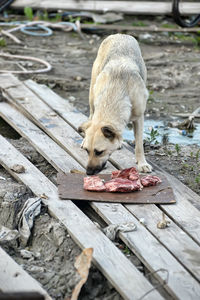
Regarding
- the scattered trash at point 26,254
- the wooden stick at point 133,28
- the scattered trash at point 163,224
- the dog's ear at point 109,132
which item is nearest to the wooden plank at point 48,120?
the dog's ear at point 109,132

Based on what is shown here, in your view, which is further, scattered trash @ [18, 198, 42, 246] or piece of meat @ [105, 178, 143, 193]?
piece of meat @ [105, 178, 143, 193]

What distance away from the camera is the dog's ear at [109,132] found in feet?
18.6

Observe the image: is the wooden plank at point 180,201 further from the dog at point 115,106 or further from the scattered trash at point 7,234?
the scattered trash at point 7,234

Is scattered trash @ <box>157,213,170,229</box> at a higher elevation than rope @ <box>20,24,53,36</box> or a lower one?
higher

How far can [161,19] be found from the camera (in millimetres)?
13523

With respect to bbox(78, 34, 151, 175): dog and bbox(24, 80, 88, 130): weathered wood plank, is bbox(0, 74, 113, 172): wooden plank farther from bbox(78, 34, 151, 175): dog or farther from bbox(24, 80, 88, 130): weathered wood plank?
bbox(78, 34, 151, 175): dog

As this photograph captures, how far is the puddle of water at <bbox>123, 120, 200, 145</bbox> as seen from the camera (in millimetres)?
7738

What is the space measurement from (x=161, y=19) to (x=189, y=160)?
7239mm

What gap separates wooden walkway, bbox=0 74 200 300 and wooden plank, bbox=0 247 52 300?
8 centimetres

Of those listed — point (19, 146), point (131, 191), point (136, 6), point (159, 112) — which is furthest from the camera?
point (136, 6)

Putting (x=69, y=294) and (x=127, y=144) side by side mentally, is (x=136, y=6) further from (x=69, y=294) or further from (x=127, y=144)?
(x=69, y=294)

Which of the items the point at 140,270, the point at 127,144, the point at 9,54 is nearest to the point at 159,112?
the point at 127,144

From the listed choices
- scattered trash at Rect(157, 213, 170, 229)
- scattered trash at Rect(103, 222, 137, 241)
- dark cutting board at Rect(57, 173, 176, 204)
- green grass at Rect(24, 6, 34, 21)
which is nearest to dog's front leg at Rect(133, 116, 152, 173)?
dark cutting board at Rect(57, 173, 176, 204)

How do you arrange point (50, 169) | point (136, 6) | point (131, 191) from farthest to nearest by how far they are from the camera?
1. point (136, 6)
2. point (50, 169)
3. point (131, 191)
